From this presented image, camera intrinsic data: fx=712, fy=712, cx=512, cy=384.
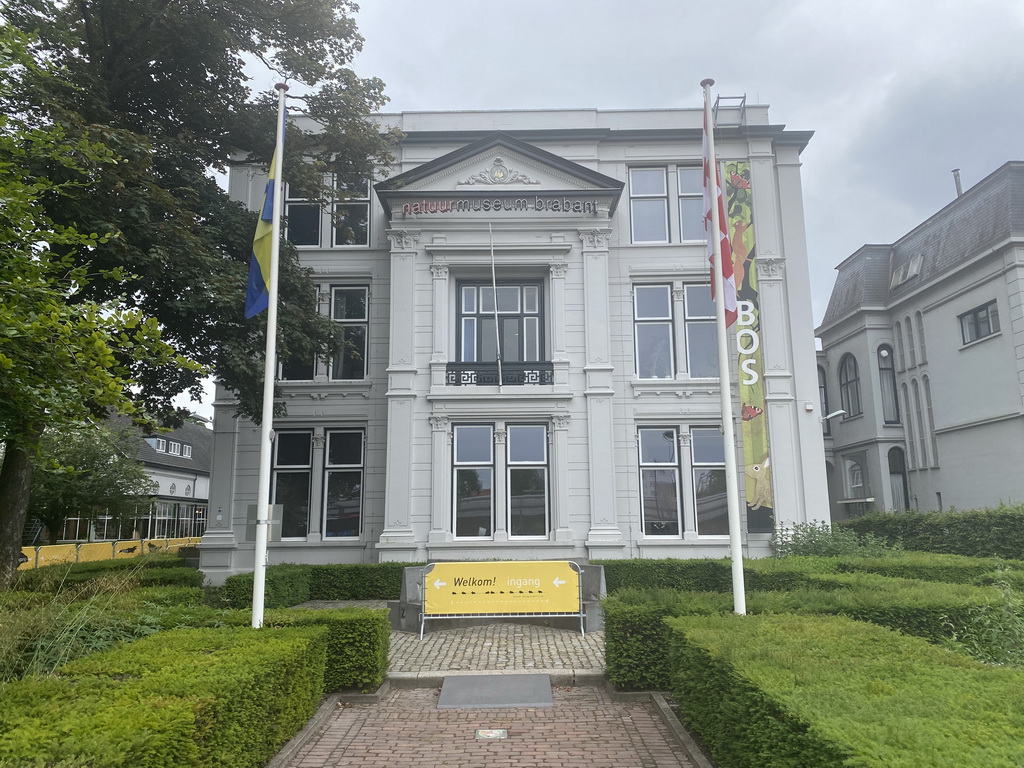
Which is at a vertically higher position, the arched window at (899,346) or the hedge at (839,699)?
the arched window at (899,346)

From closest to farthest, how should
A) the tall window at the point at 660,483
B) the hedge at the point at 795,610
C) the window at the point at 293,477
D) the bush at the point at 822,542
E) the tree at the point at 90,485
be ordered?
the hedge at the point at 795,610, the bush at the point at 822,542, the tall window at the point at 660,483, the window at the point at 293,477, the tree at the point at 90,485

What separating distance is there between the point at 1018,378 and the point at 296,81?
22467 millimetres

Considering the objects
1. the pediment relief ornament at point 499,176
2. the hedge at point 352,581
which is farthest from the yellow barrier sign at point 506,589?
the pediment relief ornament at point 499,176

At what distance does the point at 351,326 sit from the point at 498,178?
6006mm

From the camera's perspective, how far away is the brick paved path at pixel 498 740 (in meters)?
6.65

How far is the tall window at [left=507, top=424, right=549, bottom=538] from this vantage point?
18719 mm

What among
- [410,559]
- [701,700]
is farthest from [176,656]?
[410,559]

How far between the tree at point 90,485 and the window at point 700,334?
24.5 metres

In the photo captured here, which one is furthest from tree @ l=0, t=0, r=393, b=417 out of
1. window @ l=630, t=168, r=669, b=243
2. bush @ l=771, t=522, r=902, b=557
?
bush @ l=771, t=522, r=902, b=557

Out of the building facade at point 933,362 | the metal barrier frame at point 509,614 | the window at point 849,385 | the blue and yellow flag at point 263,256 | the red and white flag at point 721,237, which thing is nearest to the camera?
the red and white flag at point 721,237

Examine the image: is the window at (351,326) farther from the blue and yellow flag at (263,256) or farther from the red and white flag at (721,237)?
the red and white flag at (721,237)

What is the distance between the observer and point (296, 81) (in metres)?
16.5

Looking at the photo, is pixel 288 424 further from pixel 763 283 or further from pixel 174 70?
pixel 763 283

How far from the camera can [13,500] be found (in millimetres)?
13672
